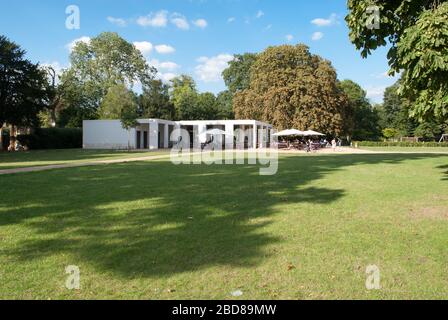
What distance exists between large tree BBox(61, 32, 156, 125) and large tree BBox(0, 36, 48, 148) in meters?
25.7

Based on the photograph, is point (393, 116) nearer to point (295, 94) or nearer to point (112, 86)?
point (295, 94)

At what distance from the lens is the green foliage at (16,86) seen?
32781 mm

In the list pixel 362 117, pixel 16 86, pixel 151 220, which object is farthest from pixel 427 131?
pixel 151 220

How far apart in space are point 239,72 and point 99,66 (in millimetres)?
24491

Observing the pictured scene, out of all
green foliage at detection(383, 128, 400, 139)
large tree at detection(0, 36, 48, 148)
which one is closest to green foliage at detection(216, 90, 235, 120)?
green foliage at detection(383, 128, 400, 139)

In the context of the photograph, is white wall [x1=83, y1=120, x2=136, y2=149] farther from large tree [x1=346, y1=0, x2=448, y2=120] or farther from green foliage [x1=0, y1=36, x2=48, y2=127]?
large tree [x1=346, y1=0, x2=448, y2=120]

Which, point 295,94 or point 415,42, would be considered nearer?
point 415,42

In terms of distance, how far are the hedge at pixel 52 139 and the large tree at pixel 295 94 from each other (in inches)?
807

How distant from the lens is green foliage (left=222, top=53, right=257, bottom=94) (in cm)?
7256

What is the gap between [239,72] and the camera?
73500 millimetres

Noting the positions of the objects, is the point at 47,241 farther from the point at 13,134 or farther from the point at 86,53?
the point at 86,53

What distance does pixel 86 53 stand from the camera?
63.8m

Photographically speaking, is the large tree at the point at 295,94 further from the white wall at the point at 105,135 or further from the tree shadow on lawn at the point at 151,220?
the tree shadow on lawn at the point at 151,220

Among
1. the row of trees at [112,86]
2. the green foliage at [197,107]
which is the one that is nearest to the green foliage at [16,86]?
the row of trees at [112,86]
